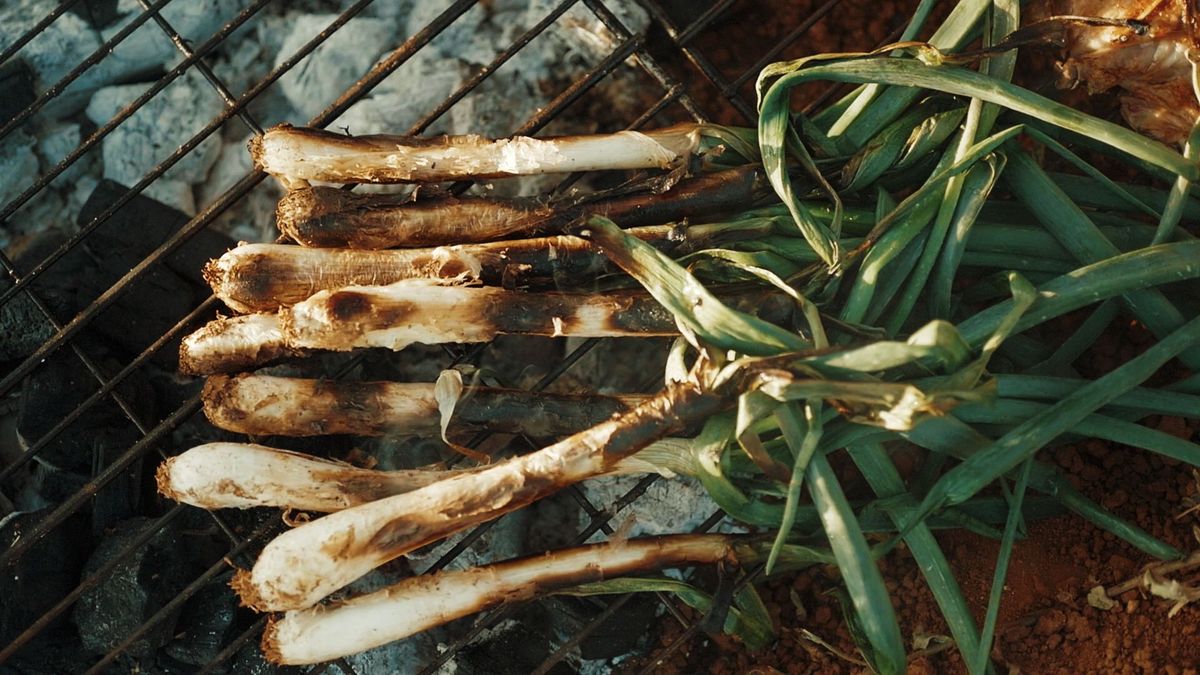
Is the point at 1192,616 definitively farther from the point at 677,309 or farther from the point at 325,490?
the point at 325,490

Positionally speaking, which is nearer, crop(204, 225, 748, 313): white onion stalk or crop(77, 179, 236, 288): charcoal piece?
crop(204, 225, 748, 313): white onion stalk

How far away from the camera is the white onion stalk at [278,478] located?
1375mm

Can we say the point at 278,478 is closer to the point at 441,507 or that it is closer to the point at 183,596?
the point at 441,507

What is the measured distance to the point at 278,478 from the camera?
1389 mm

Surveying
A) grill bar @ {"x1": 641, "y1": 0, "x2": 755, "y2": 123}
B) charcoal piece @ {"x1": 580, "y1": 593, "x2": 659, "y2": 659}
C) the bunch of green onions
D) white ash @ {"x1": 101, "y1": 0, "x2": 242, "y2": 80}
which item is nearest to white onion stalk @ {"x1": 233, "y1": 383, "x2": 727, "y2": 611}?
the bunch of green onions

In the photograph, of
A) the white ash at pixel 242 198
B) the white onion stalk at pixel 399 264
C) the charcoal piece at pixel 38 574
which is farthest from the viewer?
the white ash at pixel 242 198

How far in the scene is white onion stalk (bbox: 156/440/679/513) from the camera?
1375 mm

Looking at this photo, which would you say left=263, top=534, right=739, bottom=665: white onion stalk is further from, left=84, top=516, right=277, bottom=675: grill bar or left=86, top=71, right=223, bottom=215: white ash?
left=86, top=71, right=223, bottom=215: white ash

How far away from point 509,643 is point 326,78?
1089 mm

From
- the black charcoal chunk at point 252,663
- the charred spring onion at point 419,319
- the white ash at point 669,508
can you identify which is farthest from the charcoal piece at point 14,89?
the white ash at point 669,508

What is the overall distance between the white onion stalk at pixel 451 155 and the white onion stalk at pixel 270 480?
15.0 inches

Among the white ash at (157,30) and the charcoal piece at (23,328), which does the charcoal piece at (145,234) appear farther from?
the white ash at (157,30)

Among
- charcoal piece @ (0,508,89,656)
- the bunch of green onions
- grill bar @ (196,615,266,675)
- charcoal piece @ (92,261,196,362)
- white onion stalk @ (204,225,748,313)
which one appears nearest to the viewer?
the bunch of green onions

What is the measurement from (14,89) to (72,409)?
65 centimetres
